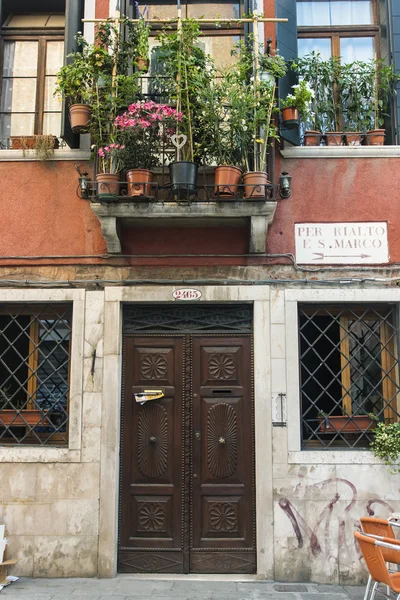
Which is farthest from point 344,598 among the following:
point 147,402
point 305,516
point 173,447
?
point 147,402

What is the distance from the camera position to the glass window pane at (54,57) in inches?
314

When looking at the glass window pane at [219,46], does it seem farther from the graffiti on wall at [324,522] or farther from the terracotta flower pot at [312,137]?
the graffiti on wall at [324,522]

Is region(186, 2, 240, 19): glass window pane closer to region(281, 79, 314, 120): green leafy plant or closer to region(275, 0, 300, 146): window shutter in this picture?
region(275, 0, 300, 146): window shutter

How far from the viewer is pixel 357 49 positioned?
7.98m

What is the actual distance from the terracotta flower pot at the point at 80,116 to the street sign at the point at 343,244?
265 centimetres

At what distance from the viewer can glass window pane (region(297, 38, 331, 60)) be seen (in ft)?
26.1

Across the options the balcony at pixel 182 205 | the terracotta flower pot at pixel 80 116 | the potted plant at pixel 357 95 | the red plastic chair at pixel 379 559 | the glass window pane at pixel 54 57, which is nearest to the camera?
the red plastic chair at pixel 379 559

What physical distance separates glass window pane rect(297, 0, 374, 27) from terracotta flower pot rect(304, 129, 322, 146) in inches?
65.5

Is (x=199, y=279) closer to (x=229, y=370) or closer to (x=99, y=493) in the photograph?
(x=229, y=370)

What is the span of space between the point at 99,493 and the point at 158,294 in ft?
7.34

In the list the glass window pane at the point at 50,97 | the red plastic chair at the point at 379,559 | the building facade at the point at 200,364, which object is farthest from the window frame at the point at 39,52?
the red plastic chair at the point at 379,559

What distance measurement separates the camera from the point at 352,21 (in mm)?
8086

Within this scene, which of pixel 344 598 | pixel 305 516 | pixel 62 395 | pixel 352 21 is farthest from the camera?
pixel 352 21

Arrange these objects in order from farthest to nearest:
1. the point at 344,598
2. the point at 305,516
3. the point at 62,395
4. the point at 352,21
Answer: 1. the point at 352,21
2. the point at 62,395
3. the point at 305,516
4. the point at 344,598
